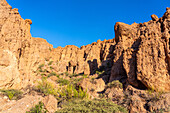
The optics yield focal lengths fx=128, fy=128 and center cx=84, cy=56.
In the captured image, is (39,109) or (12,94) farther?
(12,94)

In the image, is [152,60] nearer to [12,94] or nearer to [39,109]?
[39,109]

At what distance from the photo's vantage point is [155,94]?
1188cm

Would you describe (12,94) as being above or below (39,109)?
above

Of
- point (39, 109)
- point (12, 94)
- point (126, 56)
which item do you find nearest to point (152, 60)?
point (126, 56)

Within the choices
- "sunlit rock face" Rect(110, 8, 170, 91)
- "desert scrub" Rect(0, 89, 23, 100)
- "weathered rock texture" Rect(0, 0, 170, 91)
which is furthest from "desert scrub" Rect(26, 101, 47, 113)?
"sunlit rock face" Rect(110, 8, 170, 91)

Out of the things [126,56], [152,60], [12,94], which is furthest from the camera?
[126,56]

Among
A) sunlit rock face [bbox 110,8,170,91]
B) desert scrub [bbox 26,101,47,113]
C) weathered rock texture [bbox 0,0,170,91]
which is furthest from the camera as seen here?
weathered rock texture [bbox 0,0,170,91]

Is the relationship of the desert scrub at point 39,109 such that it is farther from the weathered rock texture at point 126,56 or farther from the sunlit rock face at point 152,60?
the sunlit rock face at point 152,60

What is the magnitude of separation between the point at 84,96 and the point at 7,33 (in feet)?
45.1

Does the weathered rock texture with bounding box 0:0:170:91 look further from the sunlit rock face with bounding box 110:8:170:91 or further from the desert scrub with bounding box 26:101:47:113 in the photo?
the desert scrub with bounding box 26:101:47:113

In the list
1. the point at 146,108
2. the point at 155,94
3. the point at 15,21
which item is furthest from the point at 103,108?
the point at 15,21

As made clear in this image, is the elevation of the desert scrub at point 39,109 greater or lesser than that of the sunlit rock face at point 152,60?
lesser

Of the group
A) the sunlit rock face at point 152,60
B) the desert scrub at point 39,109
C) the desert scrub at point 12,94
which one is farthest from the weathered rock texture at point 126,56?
the desert scrub at point 39,109

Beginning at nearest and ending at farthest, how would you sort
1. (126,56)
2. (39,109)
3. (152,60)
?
(39,109) < (152,60) < (126,56)
